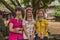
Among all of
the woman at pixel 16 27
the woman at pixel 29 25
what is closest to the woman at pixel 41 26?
the woman at pixel 29 25

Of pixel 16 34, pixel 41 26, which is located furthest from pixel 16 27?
pixel 41 26

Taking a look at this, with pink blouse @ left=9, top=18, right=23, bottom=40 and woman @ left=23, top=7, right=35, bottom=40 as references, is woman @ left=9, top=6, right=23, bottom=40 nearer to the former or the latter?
pink blouse @ left=9, top=18, right=23, bottom=40

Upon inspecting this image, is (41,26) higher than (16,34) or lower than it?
higher

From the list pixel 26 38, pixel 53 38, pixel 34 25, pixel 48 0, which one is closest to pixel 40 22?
pixel 34 25

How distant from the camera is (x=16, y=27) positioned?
6.31m

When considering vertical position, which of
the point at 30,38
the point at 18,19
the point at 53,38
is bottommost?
the point at 53,38

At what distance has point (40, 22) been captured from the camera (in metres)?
6.87

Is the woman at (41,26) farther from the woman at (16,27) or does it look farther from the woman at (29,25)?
the woman at (16,27)

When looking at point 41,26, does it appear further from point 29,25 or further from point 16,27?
point 16,27

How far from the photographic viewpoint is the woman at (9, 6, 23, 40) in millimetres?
6246

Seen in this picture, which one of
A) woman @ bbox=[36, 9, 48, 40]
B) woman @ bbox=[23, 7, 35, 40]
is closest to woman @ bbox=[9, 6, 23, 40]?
woman @ bbox=[23, 7, 35, 40]

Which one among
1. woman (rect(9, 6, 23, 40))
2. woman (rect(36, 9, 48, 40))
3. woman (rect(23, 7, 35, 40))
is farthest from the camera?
woman (rect(36, 9, 48, 40))

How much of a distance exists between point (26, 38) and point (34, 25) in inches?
17.5

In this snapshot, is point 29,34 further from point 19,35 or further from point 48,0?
point 48,0
